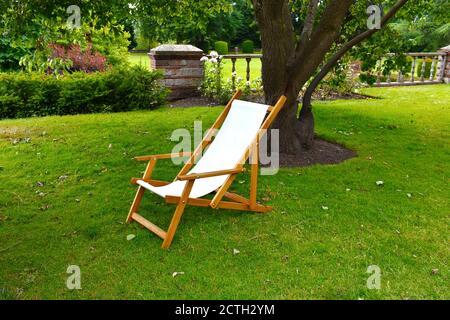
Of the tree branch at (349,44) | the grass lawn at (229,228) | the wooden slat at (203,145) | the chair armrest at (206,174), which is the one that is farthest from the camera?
the tree branch at (349,44)

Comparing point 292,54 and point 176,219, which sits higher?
point 292,54

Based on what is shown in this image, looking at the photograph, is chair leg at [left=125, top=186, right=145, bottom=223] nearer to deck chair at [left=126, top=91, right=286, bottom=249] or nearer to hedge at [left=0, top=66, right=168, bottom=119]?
deck chair at [left=126, top=91, right=286, bottom=249]

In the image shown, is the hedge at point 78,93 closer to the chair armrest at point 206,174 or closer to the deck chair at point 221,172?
the deck chair at point 221,172

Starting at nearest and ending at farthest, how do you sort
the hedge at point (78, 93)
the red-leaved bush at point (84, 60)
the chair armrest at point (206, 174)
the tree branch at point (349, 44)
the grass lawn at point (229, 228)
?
the grass lawn at point (229, 228)
the chair armrest at point (206, 174)
the tree branch at point (349, 44)
the hedge at point (78, 93)
the red-leaved bush at point (84, 60)

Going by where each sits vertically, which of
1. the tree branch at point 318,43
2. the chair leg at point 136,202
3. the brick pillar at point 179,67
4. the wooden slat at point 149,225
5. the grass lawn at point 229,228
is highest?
the tree branch at point 318,43

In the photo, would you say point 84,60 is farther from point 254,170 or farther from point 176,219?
point 176,219

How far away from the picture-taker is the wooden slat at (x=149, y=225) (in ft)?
12.4

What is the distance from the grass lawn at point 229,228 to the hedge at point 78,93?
6.43 ft

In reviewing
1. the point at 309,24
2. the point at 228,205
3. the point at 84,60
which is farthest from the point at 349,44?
the point at 84,60

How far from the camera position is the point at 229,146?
4586 millimetres

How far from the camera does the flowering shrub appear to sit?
10.2m

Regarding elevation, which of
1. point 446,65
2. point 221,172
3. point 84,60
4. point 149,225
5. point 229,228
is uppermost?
point 84,60

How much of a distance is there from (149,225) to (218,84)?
689 centimetres

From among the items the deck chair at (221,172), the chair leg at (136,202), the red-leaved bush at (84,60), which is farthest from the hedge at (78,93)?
the chair leg at (136,202)
